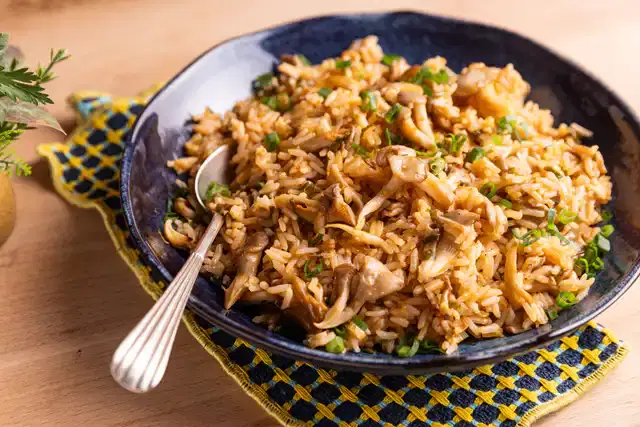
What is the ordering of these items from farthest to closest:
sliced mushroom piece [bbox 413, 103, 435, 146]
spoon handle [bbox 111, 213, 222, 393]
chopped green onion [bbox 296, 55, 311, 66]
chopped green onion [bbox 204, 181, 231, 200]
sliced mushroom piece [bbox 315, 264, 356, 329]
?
chopped green onion [bbox 296, 55, 311, 66], chopped green onion [bbox 204, 181, 231, 200], sliced mushroom piece [bbox 413, 103, 435, 146], sliced mushroom piece [bbox 315, 264, 356, 329], spoon handle [bbox 111, 213, 222, 393]

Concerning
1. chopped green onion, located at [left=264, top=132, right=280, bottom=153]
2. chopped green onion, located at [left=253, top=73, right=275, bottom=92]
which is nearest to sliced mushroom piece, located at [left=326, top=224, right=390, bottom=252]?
chopped green onion, located at [left=264, top=132, right=280, bottom=153]

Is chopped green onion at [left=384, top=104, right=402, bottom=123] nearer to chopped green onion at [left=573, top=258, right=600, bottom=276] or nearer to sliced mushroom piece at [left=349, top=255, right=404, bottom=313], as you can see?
sliced mushroom piece at [left=349, top=255, right=404, bottom=313]

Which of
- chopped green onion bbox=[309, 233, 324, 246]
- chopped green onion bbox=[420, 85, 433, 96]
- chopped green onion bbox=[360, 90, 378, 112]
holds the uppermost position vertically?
chopped green onion bbox=[420, 85, 433, 96]

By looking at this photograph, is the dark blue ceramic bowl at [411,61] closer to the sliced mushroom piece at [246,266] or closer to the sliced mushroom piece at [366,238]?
the sliced mushroom piece at [246,266]

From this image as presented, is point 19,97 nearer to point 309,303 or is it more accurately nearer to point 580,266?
point 309,303

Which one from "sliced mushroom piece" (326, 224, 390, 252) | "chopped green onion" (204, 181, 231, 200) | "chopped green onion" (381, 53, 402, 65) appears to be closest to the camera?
"sliced mushroom piece" (326, 224, 390, 252)

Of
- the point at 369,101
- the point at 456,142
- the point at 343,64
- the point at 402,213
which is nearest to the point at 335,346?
the point at 402,213

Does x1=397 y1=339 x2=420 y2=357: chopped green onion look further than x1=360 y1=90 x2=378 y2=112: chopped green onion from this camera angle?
No
